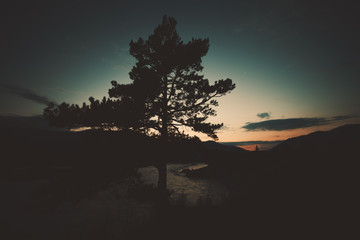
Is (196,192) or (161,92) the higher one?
(161,92)

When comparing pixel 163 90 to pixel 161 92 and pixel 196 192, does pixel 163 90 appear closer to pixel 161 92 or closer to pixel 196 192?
pixel 161 92

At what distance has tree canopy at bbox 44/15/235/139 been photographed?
8227mm

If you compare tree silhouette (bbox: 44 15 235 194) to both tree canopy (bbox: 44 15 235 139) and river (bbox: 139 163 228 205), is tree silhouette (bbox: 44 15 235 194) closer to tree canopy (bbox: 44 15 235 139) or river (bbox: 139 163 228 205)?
tree canopy (bbox: 44 15 235 139)

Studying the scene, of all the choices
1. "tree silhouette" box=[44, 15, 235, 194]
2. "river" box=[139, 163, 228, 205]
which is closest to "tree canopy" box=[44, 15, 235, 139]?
"tree silhouette" box=[44, 15, 235, 194]

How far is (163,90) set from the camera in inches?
372

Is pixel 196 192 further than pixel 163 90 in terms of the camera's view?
Yes

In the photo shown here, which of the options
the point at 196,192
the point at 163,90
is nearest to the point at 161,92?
the point at 163,90

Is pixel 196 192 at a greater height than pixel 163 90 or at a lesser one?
lesser

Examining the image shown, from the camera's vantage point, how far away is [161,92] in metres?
9.29

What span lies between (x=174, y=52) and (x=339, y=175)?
522 inches

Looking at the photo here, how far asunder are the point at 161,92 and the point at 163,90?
239 millimetres

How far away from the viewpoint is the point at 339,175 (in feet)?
32.1

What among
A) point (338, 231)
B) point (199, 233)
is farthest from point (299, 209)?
point (199, 233)

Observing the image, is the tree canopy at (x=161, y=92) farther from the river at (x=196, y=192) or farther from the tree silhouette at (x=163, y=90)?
the river at (x=196, y=192)
